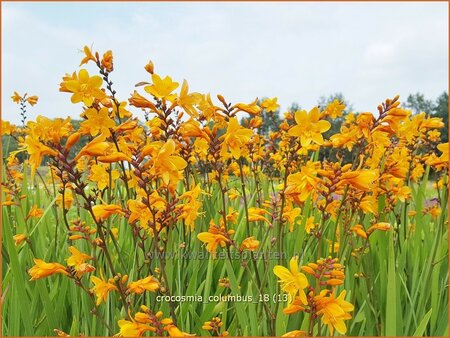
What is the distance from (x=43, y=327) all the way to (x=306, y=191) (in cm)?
136

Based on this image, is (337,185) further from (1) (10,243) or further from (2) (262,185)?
(2) (262,185)

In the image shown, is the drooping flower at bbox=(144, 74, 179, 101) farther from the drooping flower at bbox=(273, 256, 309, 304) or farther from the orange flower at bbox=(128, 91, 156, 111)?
the drooping flower at bbox=(273, 256, 309, 304)

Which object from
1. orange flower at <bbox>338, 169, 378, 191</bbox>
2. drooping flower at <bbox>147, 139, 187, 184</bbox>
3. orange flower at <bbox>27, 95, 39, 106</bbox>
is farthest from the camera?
orange flower at <bbox>27, 95, 39, 106</bbox>

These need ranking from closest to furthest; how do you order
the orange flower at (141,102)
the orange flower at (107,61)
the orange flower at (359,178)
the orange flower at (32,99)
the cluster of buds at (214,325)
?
1. the orange flower at (359,178)
2. the cluster of buds at (214,325)
3. the orange flower at (141,102)
4. the orange flower at (107,61)
5. the orange flower at (32,99)

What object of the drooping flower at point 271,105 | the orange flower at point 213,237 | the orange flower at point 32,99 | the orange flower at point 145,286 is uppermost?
the orange flower at point 32,99

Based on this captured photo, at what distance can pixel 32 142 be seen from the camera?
5.42ft

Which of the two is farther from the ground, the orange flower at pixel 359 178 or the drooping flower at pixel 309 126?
the drooping flower at pixel 309 126

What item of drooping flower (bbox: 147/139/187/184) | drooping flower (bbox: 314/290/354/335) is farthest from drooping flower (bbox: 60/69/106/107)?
drooping flower (bbox: 314/290/354/335)

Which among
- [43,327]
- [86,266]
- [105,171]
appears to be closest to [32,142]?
[86,266]

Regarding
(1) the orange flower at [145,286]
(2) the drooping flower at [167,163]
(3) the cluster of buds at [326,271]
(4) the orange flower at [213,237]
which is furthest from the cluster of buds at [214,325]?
(2) the drooping flower at [167,163]

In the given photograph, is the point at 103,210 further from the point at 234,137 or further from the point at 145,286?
the point at 234,137

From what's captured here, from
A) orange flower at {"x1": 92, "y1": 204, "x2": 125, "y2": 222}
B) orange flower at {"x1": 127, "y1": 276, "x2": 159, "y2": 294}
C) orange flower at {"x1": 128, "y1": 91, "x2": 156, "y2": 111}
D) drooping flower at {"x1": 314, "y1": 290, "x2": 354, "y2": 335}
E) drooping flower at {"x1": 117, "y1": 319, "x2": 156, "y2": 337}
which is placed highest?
orange flower at {"x1": 128, "y1": 91, "x2": 156, "y2": 111}

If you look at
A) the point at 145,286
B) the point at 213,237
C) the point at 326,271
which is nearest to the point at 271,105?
the point at 213,237

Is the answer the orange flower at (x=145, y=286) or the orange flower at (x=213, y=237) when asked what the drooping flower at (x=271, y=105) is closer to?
the orange flower at (x=213, y=237)
